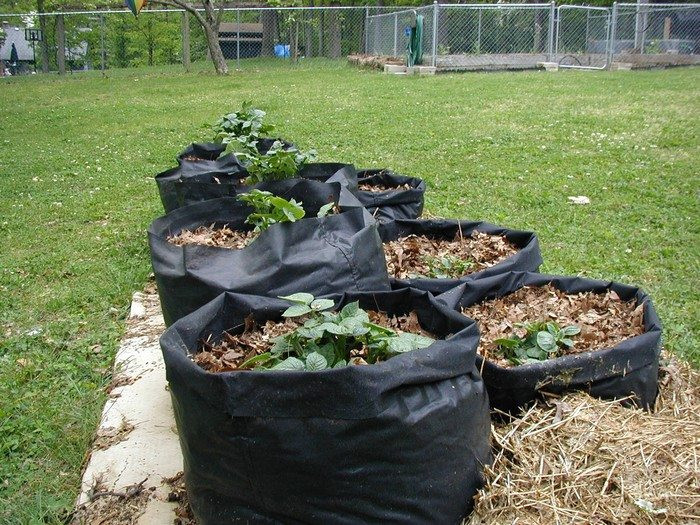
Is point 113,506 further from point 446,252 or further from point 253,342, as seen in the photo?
point 446,252

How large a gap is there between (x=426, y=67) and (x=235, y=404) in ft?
59.0

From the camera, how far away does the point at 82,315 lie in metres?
4.41

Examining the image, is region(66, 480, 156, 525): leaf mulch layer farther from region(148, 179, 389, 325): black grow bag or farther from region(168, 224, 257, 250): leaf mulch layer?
region(168, 224, 257, 250): leaf mulch layer

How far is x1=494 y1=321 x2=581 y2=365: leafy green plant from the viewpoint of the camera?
2471mm

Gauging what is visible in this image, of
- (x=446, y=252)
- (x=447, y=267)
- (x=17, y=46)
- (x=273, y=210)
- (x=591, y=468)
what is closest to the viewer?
(x=591, y=468)

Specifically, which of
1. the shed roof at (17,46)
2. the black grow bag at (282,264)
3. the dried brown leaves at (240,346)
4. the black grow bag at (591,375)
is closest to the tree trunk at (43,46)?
the shed roof at (17,46)

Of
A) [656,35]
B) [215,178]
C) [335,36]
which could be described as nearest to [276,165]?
[215,178]

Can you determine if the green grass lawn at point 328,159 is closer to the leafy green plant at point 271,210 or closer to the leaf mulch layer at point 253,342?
the leaf mulch layer at point 253,342

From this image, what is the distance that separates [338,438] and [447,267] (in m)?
1.77

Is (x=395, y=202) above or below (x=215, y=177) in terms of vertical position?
below

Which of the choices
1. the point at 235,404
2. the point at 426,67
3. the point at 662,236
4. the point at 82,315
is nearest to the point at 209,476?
the point at 235,404

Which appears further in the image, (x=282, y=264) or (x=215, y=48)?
(x=215, y=48)

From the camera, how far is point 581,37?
2192cm

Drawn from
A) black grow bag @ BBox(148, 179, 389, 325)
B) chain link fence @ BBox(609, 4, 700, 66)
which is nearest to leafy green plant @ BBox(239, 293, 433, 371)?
black grow bag @ BBox(148, 179, 389, 325)
